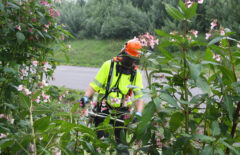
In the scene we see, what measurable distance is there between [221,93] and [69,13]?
16.6 m

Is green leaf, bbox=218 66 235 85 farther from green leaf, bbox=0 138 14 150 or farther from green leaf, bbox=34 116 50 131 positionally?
green leaf, bbox=0 138 14 150

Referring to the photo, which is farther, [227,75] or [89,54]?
[89,54]

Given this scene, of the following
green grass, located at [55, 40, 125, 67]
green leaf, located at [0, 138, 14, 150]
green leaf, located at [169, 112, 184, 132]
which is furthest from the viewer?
green grass, located at [55, 40, 125, 67]

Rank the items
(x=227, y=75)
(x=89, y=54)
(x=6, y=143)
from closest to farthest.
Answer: (x=6, y=143)
(x=227, y=75)
(x=89, y=54)

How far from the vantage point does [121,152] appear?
0.94 meters

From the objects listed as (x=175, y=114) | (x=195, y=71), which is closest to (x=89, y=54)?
(x=175, y=114)

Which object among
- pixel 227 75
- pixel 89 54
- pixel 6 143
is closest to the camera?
pixel 6 143

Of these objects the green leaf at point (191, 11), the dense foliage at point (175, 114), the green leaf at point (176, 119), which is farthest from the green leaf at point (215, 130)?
the green leaf at point (191, 11)

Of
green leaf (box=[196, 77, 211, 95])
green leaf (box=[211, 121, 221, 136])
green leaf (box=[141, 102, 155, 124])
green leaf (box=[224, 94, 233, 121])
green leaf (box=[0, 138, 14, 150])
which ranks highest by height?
green leaf (box=[196, 77, 211, 95])

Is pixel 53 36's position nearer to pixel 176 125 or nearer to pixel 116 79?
pixel 116 79

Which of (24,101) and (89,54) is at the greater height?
(89,54)

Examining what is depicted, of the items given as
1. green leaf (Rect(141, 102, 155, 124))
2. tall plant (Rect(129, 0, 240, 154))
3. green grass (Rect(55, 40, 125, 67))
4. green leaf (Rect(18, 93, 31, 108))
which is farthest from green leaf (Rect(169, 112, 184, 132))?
green grass (Rect(55, 40, 125, 67))

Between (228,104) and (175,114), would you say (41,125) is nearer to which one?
(175,114)

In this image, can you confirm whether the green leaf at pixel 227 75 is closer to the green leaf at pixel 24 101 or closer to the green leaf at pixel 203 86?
the green leaf at pixel 203 86
